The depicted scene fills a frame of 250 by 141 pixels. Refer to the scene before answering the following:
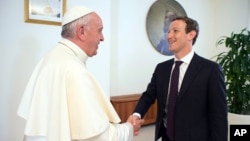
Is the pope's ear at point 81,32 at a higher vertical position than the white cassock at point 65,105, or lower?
higher

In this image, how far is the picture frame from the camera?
2213mm

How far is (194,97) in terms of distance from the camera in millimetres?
1690

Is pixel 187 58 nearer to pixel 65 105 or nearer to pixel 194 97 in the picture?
pixel 194 97

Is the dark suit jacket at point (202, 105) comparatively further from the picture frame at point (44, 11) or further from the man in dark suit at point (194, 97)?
the picture frame at point (44, 11)

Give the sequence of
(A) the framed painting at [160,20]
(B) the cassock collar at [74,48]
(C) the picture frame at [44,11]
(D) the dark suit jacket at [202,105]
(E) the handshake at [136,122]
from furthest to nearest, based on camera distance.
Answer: (A) the framed painting at [160,20], (C) the picture frame at [44,11], (E) the handshake at [136,122], (D) the dark suit jacket at [202,105], (B) the cassock collar at [74,48]

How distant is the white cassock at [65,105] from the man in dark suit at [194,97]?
0.59 m

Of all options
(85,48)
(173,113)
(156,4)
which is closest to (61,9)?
(85,48)

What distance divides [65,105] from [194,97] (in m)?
0.92

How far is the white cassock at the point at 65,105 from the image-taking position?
1231 mm

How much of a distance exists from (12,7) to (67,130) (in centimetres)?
146

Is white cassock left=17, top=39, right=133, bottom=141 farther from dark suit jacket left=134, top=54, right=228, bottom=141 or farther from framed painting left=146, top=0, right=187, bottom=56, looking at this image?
framed painting left=146, top=0, right=187, bottom=56

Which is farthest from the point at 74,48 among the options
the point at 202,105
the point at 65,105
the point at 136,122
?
the point at 202,105

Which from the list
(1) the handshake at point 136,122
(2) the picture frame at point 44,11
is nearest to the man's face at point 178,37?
(1) the handshake at point 136,122

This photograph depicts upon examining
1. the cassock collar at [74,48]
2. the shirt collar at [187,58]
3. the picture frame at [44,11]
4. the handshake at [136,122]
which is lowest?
the handshake at [136,122]
